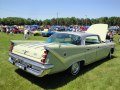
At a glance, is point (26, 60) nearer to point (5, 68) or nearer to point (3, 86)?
point (3, 86)

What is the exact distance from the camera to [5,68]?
6895mm

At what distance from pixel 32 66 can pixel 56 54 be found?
77 cm

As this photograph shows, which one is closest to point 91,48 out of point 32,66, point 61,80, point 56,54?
point 61,80

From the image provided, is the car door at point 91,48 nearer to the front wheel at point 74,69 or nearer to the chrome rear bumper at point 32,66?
the front wheel at point 74,69

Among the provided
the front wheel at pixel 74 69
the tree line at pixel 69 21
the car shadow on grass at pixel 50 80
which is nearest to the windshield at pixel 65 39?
the front wheel at pixel 74 69

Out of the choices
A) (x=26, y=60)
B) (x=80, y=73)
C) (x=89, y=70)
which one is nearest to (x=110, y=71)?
(x=89, y=70)

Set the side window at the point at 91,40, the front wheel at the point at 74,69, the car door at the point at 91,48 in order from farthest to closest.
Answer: the side window at the point at 91,40 < the car door at the point at 91,48 < the front wheel at the point at 74,69

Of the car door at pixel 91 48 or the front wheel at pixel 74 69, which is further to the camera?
the car door at pixel 91 48

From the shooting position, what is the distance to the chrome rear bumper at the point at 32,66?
4.98 m

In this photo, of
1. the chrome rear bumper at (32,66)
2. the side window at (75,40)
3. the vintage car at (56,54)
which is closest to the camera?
the chrome rear bumper at (32,66)

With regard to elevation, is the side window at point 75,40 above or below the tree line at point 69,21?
above

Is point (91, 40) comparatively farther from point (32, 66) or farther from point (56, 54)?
point (32, 66)

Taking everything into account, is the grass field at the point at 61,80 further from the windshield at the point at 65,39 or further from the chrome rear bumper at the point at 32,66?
the windshield at the point at 65,39

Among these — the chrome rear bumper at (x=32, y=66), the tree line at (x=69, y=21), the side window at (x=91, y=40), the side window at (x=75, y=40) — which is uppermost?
the side window at (x=75, y=40)
